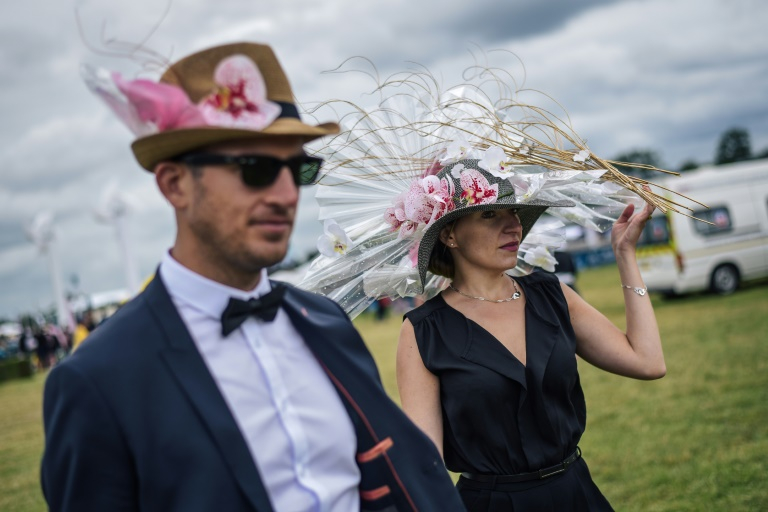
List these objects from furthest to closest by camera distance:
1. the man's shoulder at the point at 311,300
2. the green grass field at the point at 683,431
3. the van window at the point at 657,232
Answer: the van window at the point at 657,232, the green grass field at the point at 683,431, the man's shoulder at the point at 311,300

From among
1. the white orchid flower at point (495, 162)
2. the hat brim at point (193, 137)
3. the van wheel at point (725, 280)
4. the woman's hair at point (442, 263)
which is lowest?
the van wheel at point (725, 280)

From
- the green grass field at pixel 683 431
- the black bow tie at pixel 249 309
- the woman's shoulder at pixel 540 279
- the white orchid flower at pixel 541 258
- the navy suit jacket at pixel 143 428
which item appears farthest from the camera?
the green grass field at pixel 683 431

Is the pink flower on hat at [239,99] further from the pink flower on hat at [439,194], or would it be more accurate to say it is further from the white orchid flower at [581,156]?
the white orchid flower at [581,156]

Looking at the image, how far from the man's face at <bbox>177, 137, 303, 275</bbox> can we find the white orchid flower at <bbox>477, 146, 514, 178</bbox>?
1.31 meters

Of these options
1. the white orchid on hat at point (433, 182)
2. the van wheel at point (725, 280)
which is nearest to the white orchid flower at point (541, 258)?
the white orchid on hat at point (433, 182)

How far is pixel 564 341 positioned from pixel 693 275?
47.5ft

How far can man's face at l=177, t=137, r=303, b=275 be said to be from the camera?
1.64 metres

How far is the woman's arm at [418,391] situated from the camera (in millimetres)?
2740

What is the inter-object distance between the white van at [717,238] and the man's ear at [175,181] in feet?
51.2

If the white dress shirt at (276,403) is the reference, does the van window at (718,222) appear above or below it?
below

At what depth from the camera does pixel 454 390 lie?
2750 mm

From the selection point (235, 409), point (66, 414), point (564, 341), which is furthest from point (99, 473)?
point (564, 341)

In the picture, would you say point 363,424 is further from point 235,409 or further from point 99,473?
point 99,473

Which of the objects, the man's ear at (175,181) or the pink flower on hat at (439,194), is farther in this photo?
the pink flower on hat at (439,194)
